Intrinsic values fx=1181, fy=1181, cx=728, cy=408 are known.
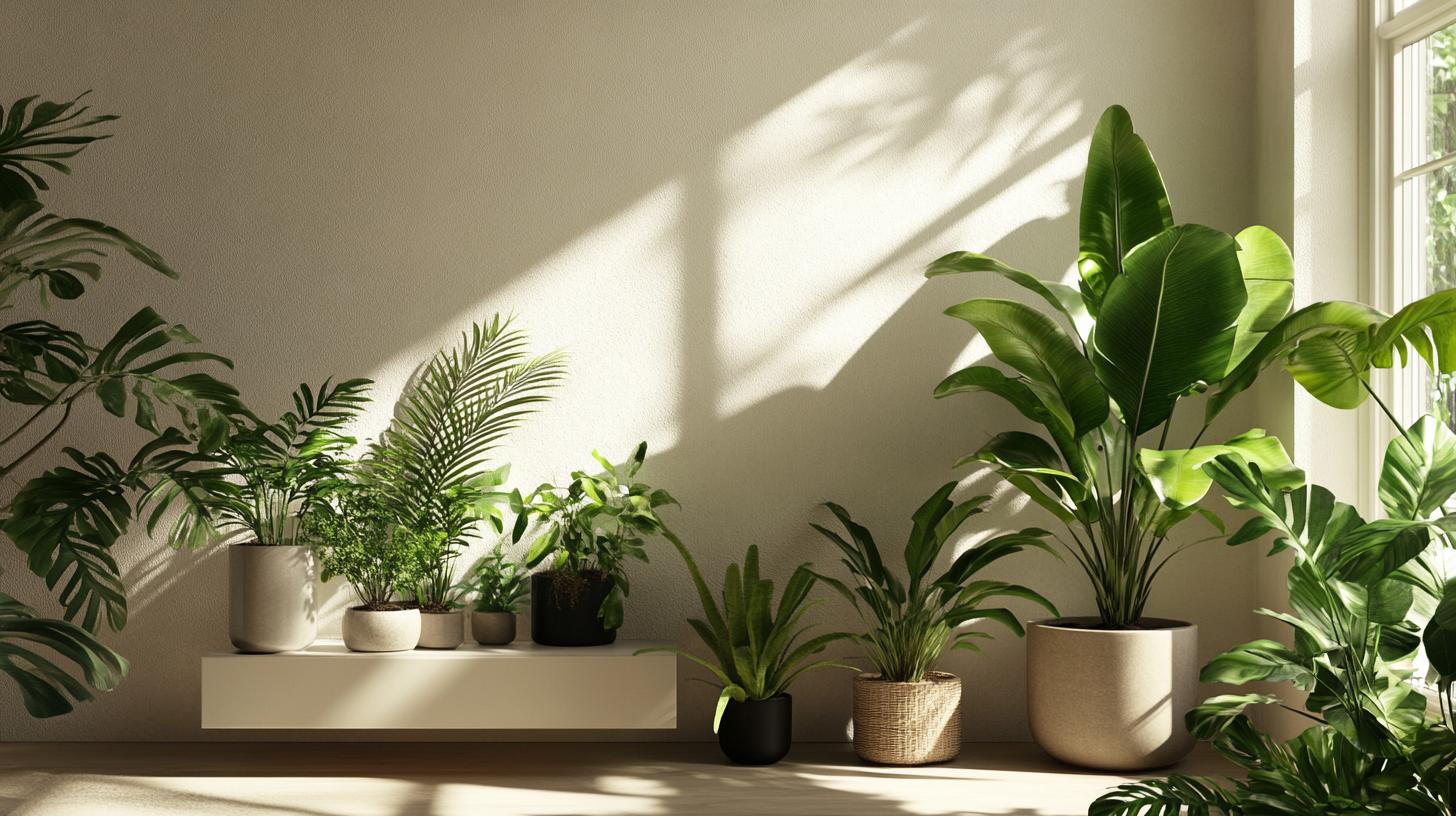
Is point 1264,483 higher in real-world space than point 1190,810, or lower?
higher

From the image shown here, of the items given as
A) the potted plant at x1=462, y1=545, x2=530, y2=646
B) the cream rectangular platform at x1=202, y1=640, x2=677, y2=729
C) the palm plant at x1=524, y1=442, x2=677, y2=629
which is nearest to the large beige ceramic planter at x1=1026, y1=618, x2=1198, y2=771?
the cream rectangular platform at x1=202, y1=640, x2=677, y2=729

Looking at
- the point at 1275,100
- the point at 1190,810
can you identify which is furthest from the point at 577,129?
the point at 1190,810

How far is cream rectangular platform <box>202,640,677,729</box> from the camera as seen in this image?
3.08 metres

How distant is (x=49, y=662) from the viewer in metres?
2.47

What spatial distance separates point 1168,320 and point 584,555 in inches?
63.2

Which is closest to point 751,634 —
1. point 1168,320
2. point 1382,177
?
point 1168,320

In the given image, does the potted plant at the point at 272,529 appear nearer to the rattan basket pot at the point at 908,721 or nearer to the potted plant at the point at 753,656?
the potted plant at the point at 753,656

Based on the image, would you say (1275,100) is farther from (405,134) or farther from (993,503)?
(405,134)

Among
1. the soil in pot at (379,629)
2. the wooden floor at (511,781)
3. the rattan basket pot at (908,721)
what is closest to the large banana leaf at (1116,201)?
the rattan basket pot at (908,721)

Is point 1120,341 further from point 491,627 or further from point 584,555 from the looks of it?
point 491,627

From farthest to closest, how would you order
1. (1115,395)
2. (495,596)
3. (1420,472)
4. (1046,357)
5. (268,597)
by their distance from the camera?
(495,596)
(268,597)
(1046,357)
(1115,395)
(1420,472)

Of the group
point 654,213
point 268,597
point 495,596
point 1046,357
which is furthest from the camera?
point 654,213

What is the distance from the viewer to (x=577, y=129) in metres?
3.51

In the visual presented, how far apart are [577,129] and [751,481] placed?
1.17 meters
